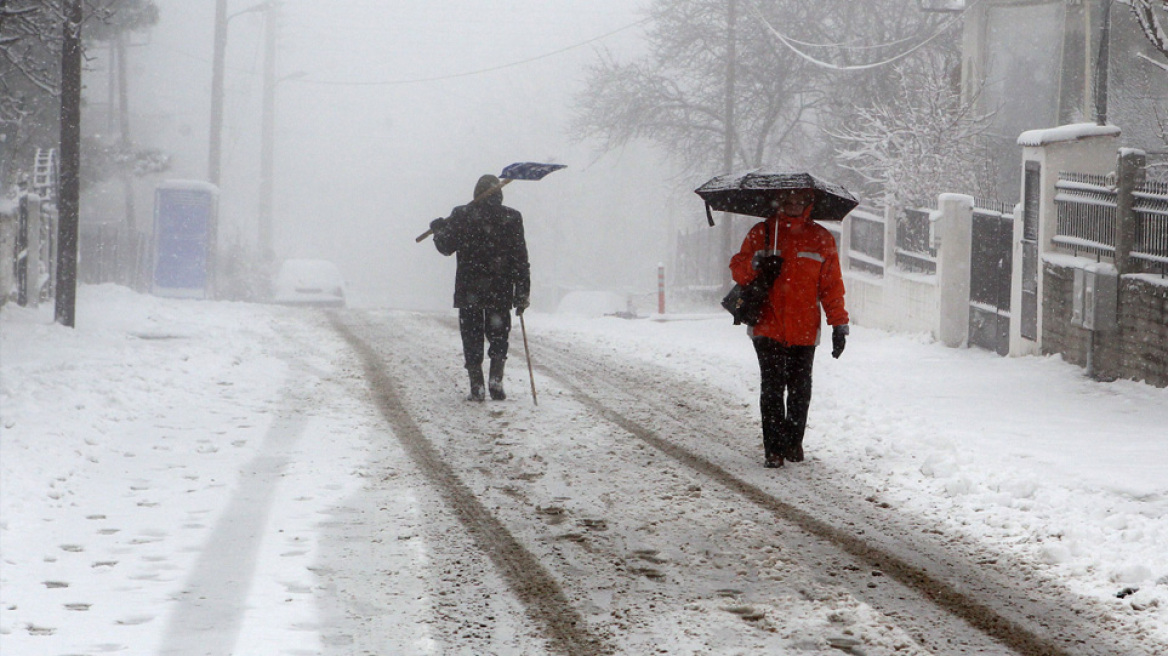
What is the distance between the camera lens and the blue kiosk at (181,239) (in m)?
31.1

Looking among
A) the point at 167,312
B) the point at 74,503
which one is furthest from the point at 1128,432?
the point at 167,312

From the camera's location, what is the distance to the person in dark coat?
1041 cm

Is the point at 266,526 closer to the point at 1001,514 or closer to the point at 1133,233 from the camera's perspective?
the point at 1001,514

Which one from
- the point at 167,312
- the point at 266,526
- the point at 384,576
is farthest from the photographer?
the point at 167,312

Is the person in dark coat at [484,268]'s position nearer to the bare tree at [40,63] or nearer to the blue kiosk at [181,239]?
the bare tree at [40,63]

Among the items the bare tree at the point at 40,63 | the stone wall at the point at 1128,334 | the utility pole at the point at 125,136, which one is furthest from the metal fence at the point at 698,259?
the stone wall at the point at 1128,334

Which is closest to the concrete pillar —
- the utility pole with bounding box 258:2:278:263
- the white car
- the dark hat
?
the dark hat

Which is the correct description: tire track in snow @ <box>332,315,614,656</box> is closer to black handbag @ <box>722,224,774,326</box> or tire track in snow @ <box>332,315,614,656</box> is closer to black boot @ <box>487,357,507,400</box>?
black boot @ <box>487,357,507,400</box>

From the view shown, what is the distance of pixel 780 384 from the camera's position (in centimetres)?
784

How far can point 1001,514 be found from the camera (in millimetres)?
6645

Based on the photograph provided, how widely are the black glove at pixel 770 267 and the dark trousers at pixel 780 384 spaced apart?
16.1 inches

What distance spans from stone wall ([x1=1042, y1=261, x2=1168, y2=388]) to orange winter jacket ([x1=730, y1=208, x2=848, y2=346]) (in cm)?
409

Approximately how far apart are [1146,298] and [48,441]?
28.7 ft

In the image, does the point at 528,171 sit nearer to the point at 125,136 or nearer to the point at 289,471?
the point at 289,471
